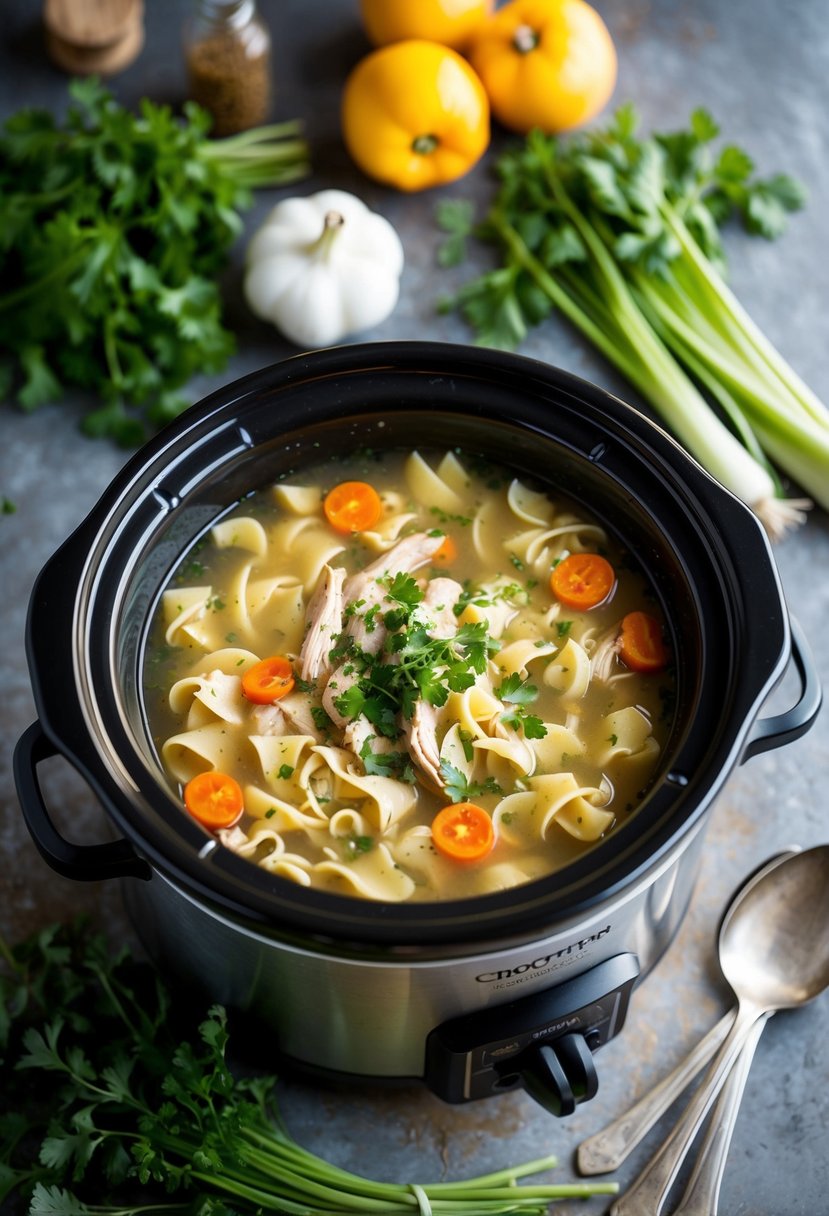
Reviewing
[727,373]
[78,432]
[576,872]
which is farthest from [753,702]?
[78,432]

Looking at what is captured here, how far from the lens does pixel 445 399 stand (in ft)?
11.6

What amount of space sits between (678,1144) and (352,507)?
1.87 meters

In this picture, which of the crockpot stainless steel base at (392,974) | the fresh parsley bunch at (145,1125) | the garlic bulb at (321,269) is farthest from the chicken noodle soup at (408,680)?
the garlic bulb at (321,269)

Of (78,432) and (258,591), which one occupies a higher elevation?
(258,591)

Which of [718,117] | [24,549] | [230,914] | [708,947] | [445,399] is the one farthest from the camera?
[718,117]

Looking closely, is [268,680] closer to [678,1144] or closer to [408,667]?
[408,667]

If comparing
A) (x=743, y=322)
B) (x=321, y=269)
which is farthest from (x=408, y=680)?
(x=743, y=322)

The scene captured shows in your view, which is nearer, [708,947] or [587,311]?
[708,947]

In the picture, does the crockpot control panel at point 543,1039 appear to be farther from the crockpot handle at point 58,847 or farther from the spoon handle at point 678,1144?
the crockpot handle at point 58,847

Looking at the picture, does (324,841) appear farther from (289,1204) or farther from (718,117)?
(718,117)

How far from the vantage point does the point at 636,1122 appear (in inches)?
140

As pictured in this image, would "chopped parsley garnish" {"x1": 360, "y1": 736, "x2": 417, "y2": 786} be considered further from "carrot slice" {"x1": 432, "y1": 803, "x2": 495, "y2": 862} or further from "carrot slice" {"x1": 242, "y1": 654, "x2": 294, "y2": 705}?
"carrot slice" {"x1": 242, "y1": 654, "x2": 294, "y2": 705}

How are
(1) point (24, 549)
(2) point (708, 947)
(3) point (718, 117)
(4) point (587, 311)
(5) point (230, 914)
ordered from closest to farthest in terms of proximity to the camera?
(5) point (230, 914)
(2) point (708, 947)
(1) point (24, 549)
(4) point (587, 311)
(3) point (718, 117)

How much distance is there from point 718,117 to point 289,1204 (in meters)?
4.26
